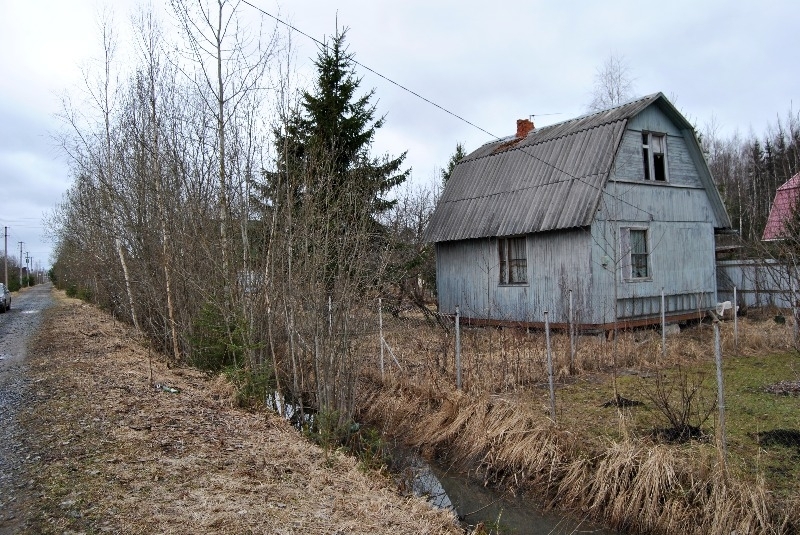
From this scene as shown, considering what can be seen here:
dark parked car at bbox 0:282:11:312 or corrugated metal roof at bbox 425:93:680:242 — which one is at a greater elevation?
corrugated metal roof at bbox 425:93:680:242

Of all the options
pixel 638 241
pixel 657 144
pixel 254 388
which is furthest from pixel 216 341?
pixel 657 144

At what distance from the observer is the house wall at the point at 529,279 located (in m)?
14.0

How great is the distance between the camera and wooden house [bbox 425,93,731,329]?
14.0m

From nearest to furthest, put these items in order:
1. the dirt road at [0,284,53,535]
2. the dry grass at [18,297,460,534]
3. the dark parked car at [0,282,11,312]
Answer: the dry grass at [18,297,460,534] < the dirt road at [0,284,53,535] < the dark parked car at [0,282,11,312]

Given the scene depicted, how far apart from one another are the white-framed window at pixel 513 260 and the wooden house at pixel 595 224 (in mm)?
33

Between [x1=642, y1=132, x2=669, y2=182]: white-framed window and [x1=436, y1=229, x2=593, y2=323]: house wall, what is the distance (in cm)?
325

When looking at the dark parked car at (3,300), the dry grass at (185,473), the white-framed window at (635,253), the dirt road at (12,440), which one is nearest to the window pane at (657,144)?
the white-framed window at (635,253)

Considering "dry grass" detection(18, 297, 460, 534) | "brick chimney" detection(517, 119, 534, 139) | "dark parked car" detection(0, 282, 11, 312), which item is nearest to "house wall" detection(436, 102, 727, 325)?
"brick chimney" detection(517, 119, 534, 139)

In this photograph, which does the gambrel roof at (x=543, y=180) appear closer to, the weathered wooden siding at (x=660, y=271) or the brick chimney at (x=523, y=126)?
the brick chimney at (x=523, y=126)

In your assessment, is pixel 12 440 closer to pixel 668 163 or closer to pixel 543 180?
pixel 543 180

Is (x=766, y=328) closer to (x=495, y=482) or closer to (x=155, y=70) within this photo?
(x=495, y=482)

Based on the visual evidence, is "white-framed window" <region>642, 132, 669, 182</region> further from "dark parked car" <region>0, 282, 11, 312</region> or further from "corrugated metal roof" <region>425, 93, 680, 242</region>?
"dark parked car" <region>0, 282, 11, 312</region>

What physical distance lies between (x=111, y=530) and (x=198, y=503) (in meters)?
0.70

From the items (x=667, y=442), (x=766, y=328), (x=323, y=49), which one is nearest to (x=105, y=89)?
(x=323, y=49)
